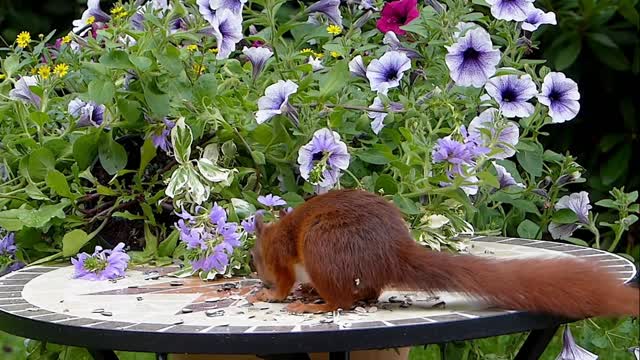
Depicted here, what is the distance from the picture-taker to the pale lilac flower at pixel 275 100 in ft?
5.93

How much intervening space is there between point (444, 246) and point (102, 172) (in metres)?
0.67

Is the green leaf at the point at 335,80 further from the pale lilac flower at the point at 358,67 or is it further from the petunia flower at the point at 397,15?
the petunia flower at the point at 397,15

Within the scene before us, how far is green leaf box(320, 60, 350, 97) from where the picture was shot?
1882 mm

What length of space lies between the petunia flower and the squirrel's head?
0.73 meters

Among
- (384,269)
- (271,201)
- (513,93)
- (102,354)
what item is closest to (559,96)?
(513,93)

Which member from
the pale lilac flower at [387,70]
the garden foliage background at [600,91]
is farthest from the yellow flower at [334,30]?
the garden foliage background at [600,91]

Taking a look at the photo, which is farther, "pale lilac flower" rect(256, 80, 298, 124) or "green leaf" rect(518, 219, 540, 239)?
"green leaf" rect(518, 219, 540, 239)

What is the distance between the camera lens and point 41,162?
6.54 feet

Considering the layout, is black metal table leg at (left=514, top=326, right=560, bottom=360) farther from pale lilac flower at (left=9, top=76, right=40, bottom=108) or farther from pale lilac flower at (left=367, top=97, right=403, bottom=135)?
pale lilac flower at (left=9, top=76, right=40, bottom=108)

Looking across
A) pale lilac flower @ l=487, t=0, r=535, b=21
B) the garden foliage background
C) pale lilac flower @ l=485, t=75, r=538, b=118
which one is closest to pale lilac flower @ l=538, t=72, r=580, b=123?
pale lilac flower @ l=485, t=75, r=538, b=118

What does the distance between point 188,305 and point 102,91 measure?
0.51 m

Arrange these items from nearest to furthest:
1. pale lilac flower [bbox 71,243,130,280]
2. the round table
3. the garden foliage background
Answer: the round table < pale lilac flower [bbox 71,243,130,280] < the garden foliage background

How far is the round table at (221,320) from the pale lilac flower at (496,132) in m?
0.25

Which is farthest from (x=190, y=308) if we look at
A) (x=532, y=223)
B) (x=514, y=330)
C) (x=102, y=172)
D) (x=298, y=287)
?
(x=532, y=223)
